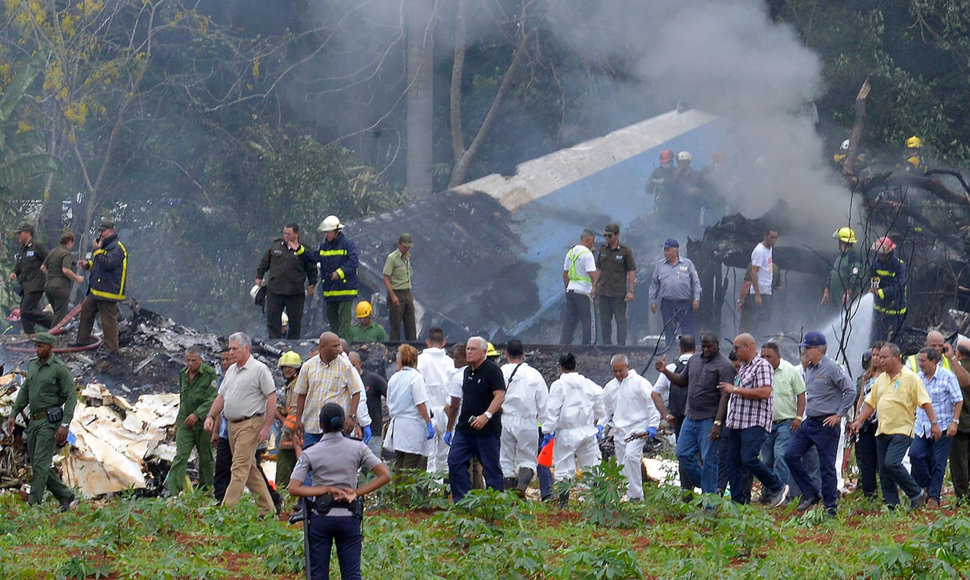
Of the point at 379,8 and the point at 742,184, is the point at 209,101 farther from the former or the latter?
the point at 742,184

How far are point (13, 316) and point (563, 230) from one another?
28.5 feet

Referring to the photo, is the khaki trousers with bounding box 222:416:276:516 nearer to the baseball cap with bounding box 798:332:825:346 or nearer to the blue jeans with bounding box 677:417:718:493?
the blue jeans with bounding box 677:417:718:493

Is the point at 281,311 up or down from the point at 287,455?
up

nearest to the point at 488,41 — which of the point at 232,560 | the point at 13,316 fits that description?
the point at 13,316

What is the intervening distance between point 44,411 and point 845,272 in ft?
33.8

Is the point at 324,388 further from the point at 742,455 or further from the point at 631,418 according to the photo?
the point at 742,455

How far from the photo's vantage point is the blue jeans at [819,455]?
9594 millimetres

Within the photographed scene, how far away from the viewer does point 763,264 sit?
1644 cm

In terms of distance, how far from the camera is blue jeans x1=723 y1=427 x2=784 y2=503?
375 inches

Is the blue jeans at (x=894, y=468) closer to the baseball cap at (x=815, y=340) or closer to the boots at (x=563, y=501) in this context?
the baseball cap at (x=815, y=340)

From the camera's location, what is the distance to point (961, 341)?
10.4m

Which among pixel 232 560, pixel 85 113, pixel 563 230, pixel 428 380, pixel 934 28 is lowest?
pixel 232 560

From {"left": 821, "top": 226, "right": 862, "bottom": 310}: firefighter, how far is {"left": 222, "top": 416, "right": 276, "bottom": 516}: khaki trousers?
883cm

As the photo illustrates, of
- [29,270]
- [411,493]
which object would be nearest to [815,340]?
[411,493]
